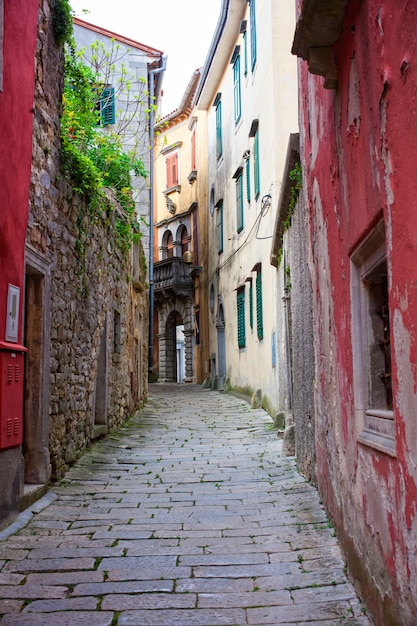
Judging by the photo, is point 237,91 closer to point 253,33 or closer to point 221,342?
point 253,33

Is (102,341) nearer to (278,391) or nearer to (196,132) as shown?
(278,391)

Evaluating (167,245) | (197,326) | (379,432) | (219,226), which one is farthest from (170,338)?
(379,432)

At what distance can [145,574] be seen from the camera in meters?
4.15

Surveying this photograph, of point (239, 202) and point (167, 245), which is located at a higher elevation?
point (167, 245)

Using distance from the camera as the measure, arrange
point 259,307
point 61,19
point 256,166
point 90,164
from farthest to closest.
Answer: point 256,166
point 259,307
point 90,164
point 61,19

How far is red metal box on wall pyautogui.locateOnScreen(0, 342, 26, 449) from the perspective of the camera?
17.0 ft

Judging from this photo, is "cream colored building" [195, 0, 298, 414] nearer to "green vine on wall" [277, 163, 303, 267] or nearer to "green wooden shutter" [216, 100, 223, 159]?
"green wooden shutter" [216, 100, 223, 159]

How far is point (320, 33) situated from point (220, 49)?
51.1 ft

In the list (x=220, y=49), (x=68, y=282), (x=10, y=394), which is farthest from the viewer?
(x=220, y=49)

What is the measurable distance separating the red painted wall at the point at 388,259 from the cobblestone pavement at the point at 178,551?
361 mm

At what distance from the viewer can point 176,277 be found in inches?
1029

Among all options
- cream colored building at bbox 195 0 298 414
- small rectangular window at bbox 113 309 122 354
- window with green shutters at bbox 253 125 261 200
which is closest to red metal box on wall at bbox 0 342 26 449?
cream colored building at bbox 195 0 298 414

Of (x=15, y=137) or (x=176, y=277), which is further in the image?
(x=176, y=277)

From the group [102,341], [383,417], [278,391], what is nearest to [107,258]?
[102,341]
